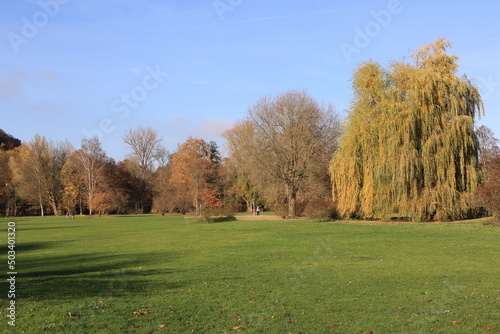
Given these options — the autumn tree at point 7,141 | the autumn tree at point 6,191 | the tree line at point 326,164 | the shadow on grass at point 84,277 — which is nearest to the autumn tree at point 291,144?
the tree line at point 326,164

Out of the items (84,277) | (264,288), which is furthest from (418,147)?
(84,277)

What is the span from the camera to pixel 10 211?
76625 millimetres

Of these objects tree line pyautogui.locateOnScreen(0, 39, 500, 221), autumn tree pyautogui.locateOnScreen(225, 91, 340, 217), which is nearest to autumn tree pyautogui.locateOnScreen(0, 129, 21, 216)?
tree line pyautogui.locateOnScreen(0, 39, 500, 221)

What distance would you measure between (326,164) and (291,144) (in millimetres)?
4667

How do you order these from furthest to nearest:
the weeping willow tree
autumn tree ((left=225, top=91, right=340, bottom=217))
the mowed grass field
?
autumn tree ((left=225, top=91, right=340, bottom=217)) → the weeping willow tree → the mowed grass field

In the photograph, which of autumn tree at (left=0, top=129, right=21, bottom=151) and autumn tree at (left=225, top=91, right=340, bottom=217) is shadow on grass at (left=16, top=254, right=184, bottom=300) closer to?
autumn tree at (left=225, top=91, right=340, bottom=217)

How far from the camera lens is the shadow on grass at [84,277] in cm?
1090

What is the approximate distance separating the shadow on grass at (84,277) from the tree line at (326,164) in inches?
933

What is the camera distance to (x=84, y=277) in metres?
13.3

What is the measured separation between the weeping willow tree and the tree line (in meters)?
0.09

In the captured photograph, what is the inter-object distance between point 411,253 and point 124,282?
11.9 m

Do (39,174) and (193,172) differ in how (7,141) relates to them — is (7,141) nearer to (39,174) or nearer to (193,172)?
(39,174)

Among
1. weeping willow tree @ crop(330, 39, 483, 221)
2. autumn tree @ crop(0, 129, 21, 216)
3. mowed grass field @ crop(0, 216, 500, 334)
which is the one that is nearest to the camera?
mowed grass field @ crop(0, 216, 500, 334)

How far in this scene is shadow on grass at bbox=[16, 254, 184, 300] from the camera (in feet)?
35.8
